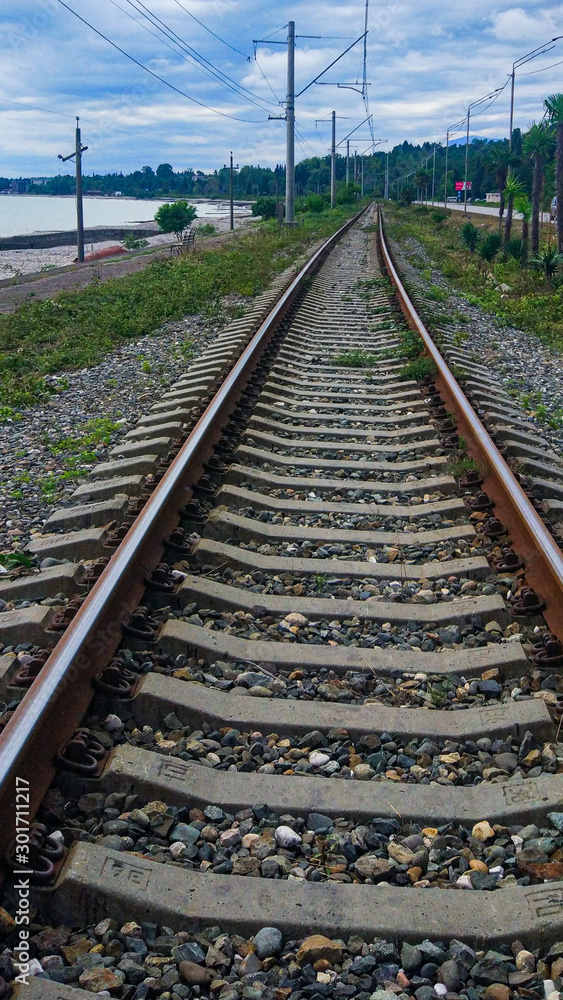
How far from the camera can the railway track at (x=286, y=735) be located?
2.04 metres

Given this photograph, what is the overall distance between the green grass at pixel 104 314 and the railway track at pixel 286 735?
405 centimetres

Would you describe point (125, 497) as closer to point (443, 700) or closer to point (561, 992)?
point (443, 700)

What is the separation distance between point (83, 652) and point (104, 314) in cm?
973

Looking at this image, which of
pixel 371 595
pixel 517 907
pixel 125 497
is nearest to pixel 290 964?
pixel 517 907

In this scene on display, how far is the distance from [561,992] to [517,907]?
24 centimetres

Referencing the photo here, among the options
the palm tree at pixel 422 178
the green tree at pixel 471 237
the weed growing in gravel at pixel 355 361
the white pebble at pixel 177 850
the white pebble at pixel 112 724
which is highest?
the palm tree at pixel 422 178

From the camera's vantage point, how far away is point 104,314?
39.2 ft

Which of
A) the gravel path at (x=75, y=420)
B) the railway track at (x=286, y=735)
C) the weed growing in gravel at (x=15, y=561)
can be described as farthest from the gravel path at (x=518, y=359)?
the weed growing in gravel at (x=15, y=561)

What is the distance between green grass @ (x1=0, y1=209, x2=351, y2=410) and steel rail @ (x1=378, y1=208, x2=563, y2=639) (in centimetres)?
378

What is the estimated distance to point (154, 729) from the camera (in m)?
2.83

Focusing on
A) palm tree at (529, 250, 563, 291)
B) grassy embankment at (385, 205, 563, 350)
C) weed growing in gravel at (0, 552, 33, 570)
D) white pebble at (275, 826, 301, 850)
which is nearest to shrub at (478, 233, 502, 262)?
grassy embankment at (385, 205, 563, 350)

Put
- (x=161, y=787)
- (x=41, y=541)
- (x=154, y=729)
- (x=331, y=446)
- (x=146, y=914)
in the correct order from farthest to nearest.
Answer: (x=331, y=446), (x=41, y=541), (x=154, y=729), (x=161, y=787), (x=146, y=914)

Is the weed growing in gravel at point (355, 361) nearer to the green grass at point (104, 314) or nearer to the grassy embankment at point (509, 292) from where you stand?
the green grass at point (104, 314)

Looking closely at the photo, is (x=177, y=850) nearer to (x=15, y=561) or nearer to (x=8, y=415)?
(x=15, y=561)
